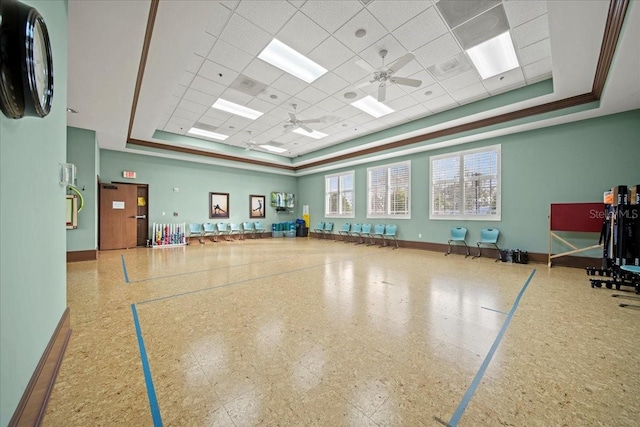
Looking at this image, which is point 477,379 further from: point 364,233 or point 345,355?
point 364,233

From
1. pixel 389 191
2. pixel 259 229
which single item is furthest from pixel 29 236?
pixel 259 229

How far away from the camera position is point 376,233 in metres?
9.80

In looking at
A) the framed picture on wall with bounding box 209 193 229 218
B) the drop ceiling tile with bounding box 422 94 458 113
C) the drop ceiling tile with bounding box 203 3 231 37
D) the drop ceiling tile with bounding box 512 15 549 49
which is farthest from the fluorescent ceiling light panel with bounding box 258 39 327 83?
the framed picture on wall with bounding box 209 193 229 218

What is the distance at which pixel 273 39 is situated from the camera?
4152mm

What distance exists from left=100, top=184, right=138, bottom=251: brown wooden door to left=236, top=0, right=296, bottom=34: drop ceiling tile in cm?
779

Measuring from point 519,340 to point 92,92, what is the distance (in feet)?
24.0

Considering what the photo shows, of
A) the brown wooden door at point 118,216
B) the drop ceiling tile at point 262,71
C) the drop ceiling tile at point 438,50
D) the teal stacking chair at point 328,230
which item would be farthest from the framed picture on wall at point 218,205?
the drop ceiling tile at point 438,50

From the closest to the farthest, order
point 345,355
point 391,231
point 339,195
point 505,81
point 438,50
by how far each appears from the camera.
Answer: point 345,355 → point 438,50 → point 505,81 → point 391,231 → point 339,195

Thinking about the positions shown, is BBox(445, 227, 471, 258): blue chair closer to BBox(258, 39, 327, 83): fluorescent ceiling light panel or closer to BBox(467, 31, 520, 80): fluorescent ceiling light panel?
BBox(467, 31, 520, 80): fluorescent ceiling light panel

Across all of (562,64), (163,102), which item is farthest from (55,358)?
(562,64)

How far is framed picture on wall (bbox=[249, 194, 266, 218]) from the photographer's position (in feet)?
40.2

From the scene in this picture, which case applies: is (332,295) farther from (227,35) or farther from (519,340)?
(227,35)

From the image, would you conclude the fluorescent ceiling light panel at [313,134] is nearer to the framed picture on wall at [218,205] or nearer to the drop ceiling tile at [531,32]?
the framed picture on wall at [218,205]

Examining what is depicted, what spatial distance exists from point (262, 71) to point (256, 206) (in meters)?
8.10
